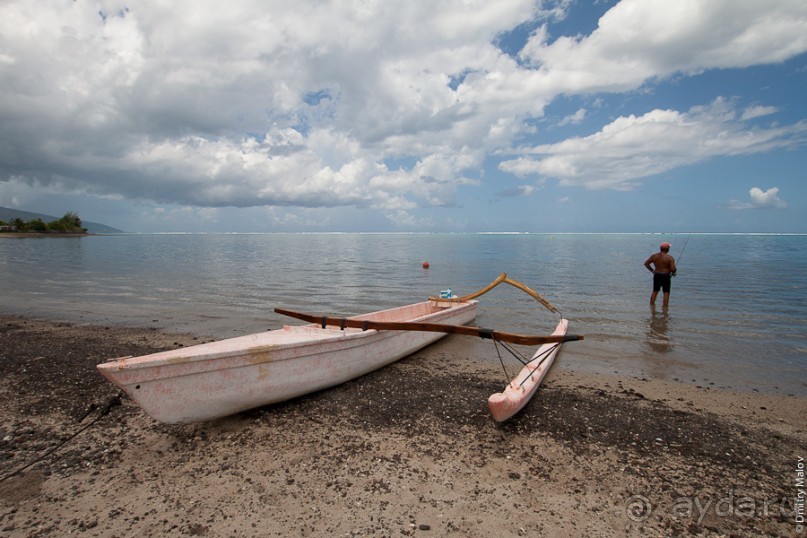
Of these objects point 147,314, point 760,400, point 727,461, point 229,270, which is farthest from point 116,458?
point 229,270

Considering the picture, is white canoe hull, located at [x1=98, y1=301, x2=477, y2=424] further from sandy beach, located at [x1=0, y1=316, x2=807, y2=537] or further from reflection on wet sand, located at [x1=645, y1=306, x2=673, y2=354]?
reflection on wet sand, located at [x1=645, y1=306, x2=673, y2=354]

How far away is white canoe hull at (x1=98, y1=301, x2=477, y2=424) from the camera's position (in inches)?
181

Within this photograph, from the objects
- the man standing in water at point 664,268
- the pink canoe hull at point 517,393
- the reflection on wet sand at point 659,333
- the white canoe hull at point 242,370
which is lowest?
the reflection on wet sand at point 659,333

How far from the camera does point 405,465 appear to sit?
4562 mm

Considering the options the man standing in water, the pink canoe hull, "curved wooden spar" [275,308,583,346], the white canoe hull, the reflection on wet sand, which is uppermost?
the man standing in water

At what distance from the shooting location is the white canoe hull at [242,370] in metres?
4.59

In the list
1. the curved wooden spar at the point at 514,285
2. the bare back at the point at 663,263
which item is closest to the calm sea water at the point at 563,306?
the curved wooden spar at the point at 514,285

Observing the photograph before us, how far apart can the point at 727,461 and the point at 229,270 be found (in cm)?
2919

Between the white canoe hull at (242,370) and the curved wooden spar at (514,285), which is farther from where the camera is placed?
the curved wooden spar at (514,285)

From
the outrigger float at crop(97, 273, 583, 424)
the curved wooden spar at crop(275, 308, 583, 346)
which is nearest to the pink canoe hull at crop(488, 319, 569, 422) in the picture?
the outrigger float at crop(97, 273, 583, 424)

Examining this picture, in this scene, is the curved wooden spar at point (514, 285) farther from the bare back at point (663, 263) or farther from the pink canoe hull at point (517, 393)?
the bare back at point (663, 263)

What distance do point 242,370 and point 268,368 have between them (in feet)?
1.20

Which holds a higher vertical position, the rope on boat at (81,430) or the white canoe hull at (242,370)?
the white canoe hull at (242,370)

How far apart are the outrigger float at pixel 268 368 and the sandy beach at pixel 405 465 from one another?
33cm
